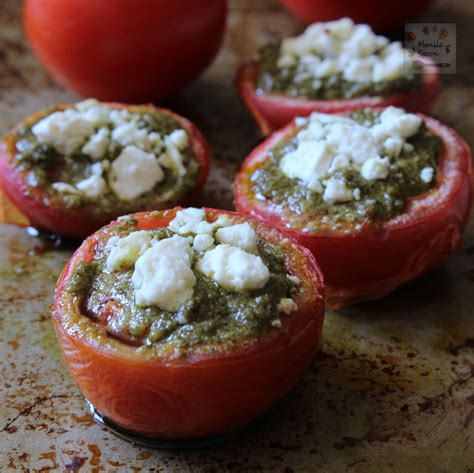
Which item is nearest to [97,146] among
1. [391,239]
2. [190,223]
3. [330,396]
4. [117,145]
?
[117,145]

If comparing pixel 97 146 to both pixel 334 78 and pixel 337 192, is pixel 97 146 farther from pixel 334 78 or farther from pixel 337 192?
pixel 334 78

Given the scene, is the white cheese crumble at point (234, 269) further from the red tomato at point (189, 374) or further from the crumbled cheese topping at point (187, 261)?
the red tomato at point (189, 374)

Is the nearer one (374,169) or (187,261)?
A: (187,261)

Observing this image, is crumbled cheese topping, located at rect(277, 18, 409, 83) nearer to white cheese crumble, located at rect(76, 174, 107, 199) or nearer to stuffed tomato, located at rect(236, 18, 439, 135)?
stuffed tomato, located at rect(236, 18, 439, 135)

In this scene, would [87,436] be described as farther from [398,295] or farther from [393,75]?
[393,75]

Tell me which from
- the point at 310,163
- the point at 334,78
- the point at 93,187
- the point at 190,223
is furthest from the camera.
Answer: the point at 334,78

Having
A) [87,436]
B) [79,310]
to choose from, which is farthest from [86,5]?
[87,436]
